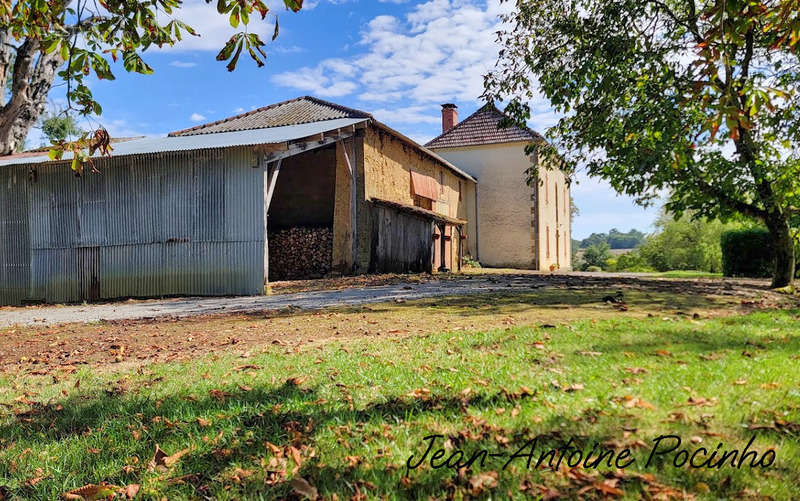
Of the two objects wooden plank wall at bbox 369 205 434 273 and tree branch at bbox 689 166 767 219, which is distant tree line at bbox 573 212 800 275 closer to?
wooden plank wall at bbox 369 205 434 273

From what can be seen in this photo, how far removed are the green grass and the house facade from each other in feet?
71.2

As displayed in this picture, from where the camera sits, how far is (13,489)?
8.77 feet

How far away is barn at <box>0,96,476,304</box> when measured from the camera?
1291 cm

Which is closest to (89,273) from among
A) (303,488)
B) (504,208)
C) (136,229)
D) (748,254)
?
(136,229)

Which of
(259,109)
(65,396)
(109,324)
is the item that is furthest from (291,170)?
(65,396)

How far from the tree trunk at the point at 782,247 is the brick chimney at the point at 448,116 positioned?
64.6 ft

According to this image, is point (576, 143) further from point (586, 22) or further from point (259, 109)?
point (259, 109)

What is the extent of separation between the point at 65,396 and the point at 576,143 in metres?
11.9

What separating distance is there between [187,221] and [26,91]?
4.28 meters

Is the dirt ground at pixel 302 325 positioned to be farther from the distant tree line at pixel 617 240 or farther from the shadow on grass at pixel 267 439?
the distant tree line at pixel 617 240

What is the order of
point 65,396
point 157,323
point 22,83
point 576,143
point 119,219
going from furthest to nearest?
point 119,219, point 576,143, point 22,83, point 157,323, point 65,396

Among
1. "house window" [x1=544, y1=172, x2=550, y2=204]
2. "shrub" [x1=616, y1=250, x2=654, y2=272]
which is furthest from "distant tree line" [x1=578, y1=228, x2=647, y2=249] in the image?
"house window" [x1=544, y1=172, x2=550, y2=204]

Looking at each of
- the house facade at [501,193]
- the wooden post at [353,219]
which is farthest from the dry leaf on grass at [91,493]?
the house facade at [501,193]

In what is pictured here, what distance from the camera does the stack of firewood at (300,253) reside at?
17984 millimetres
